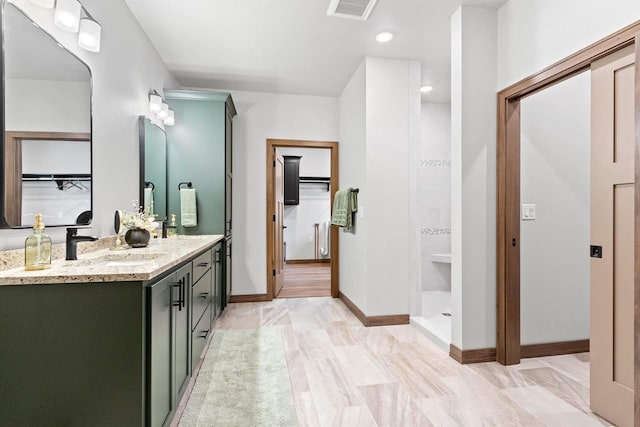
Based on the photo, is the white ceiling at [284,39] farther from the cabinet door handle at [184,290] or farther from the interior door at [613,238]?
the cabinet door handle at [184,290]

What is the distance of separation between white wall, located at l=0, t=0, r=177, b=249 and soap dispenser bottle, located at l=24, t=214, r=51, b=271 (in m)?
0.34

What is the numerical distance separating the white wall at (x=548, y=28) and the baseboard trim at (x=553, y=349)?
6.41 ft

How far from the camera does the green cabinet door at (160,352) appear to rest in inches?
49.8

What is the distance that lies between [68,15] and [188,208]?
1.99 meters

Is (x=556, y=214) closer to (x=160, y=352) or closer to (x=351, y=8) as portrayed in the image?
(x=351, y=8)

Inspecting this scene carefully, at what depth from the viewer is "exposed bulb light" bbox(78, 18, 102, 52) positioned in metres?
1.79

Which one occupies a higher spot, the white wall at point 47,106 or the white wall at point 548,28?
the white wall at point 548,28

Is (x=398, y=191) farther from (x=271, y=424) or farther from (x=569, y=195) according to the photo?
(x=271, y=424)

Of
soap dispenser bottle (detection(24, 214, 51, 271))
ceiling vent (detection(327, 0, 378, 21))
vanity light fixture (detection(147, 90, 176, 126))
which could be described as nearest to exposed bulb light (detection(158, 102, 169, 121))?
vanity light fixture (detection(147, 90, 176, 126))

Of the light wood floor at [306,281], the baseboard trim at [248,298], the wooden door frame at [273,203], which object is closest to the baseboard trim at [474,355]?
the wooden door frame at [273,203]

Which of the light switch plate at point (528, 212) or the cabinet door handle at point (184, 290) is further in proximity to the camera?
the light switch plate at point (528, 212)

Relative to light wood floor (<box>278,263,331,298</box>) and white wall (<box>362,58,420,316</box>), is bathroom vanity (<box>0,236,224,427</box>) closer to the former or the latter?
white wall (<box>362,58,420,316</box>)

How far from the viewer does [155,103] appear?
116 inches

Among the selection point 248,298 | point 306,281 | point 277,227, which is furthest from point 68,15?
point 306,281
